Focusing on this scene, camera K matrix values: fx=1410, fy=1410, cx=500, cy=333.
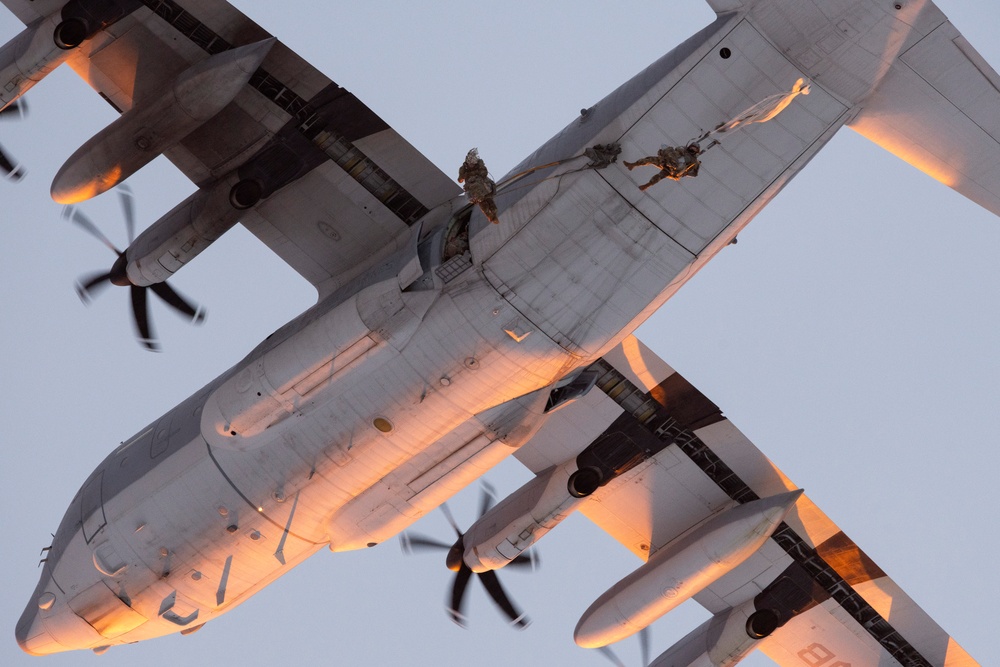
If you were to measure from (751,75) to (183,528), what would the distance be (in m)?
12.7

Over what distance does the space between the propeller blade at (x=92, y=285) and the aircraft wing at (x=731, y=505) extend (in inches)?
332

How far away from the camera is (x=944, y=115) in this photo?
21641 mm

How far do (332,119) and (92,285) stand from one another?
5.28 meters

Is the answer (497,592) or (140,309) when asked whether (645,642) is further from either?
(140,309)

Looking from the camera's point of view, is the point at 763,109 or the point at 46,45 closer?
the point at 763,109

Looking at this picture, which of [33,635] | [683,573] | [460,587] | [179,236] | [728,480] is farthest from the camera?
[728,480]

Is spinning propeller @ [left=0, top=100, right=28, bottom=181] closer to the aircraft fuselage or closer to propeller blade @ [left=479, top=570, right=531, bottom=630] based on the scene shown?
the aircraft fuselage

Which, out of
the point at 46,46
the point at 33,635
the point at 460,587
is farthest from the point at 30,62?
the point at 460,587

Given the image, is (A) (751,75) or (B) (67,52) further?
(B) (67,52)

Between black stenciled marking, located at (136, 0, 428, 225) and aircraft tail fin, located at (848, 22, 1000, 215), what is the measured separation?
27.2 ft

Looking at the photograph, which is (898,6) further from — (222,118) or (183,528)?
(183,528)

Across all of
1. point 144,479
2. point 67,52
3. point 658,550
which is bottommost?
point 658,550

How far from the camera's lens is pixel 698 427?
2692cm

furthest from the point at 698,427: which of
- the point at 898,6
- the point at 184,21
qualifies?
the point at 184,21
